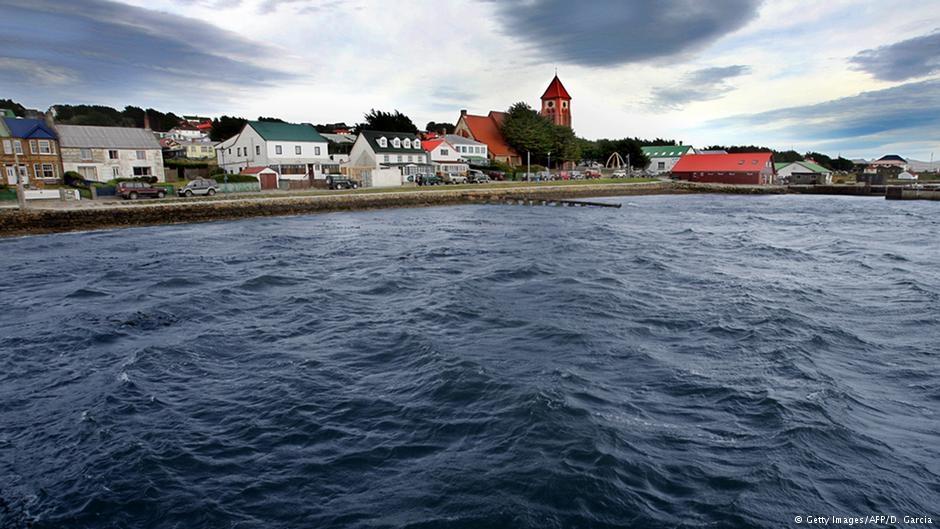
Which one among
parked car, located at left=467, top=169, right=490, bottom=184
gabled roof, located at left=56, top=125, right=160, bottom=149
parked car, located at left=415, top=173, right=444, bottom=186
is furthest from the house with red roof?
gabled roof, located at left=56, top=125, right=160, bottom=149

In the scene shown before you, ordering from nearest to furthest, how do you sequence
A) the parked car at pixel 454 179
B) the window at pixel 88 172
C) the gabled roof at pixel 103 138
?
the gabled roof at pixel 103 138 → the window at pixel 88 172 → the parked car at pixel 454 179

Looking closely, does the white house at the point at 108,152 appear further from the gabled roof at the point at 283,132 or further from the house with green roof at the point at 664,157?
the house with green roof at the point at 664,157

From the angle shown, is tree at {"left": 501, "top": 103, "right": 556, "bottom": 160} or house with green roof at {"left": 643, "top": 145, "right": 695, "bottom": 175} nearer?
tree at {"left": 501, "top": 103, "right": 556, "bottom": 160}

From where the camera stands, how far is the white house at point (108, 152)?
58.7 metres

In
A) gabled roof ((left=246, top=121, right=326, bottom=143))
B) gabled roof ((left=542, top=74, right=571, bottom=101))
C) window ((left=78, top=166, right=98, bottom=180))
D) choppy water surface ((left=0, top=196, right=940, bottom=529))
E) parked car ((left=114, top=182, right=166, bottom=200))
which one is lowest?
choppy water surface ((left=0, top=196, right=940, bottom=529))

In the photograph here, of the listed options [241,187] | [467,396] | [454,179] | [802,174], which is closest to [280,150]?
[241,187]

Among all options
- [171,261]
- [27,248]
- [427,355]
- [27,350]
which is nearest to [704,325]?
[427,355]

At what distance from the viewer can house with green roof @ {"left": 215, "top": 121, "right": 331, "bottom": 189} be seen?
66625mm

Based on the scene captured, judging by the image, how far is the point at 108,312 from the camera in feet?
54.4

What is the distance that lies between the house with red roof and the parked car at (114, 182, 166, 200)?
198 ft

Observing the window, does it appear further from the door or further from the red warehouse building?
the red warehouse building

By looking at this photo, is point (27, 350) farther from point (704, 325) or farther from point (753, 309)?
point (753, 309)

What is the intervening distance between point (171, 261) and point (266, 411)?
18953mm

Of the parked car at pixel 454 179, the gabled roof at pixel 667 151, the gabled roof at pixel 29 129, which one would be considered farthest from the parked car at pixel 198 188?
the gabled roof at pixel 667 151
